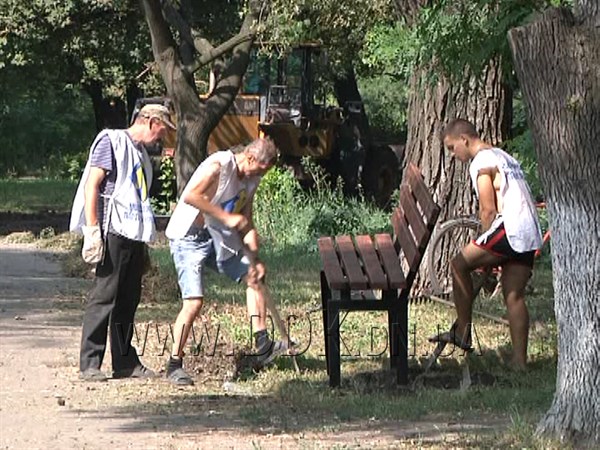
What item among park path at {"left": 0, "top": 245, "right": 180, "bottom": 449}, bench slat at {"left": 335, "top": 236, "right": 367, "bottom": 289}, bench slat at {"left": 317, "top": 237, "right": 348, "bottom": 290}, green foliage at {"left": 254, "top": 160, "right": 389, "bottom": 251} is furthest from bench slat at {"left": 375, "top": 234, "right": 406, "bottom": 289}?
green foliage at {"left": 254, "top": 160, "right": 389, "bottom": 251}

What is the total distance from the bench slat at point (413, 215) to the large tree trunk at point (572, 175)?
1.75m

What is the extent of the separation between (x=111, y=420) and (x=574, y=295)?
266 centimetres

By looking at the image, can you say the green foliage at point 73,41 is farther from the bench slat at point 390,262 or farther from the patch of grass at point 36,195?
the bench slat at point 390,262

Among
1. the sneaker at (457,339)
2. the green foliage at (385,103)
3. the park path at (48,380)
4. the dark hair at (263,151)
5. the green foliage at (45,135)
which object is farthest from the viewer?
the green foliage at (45,135)

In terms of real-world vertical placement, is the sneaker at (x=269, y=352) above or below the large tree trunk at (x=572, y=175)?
below

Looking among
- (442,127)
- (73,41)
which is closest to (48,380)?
(442,127)

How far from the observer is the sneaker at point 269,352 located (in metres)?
9.74

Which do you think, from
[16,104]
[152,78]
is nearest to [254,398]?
[152,78]

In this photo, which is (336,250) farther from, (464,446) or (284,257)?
(284,257)

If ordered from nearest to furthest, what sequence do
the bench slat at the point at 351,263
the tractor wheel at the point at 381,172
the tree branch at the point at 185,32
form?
1. the bench slat at the point at 351,263
2. the tree branch at the point at 185,32
3. the tractor wheel at the point at 381,172

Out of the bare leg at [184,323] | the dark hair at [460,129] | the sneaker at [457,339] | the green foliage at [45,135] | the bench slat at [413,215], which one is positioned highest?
the green foliage at [45,135]

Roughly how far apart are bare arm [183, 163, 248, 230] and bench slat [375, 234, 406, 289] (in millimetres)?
895

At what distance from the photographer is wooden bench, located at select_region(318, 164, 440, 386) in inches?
351

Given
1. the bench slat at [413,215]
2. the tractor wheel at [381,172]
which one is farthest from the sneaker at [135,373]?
the tractor wheel at [381,172]
